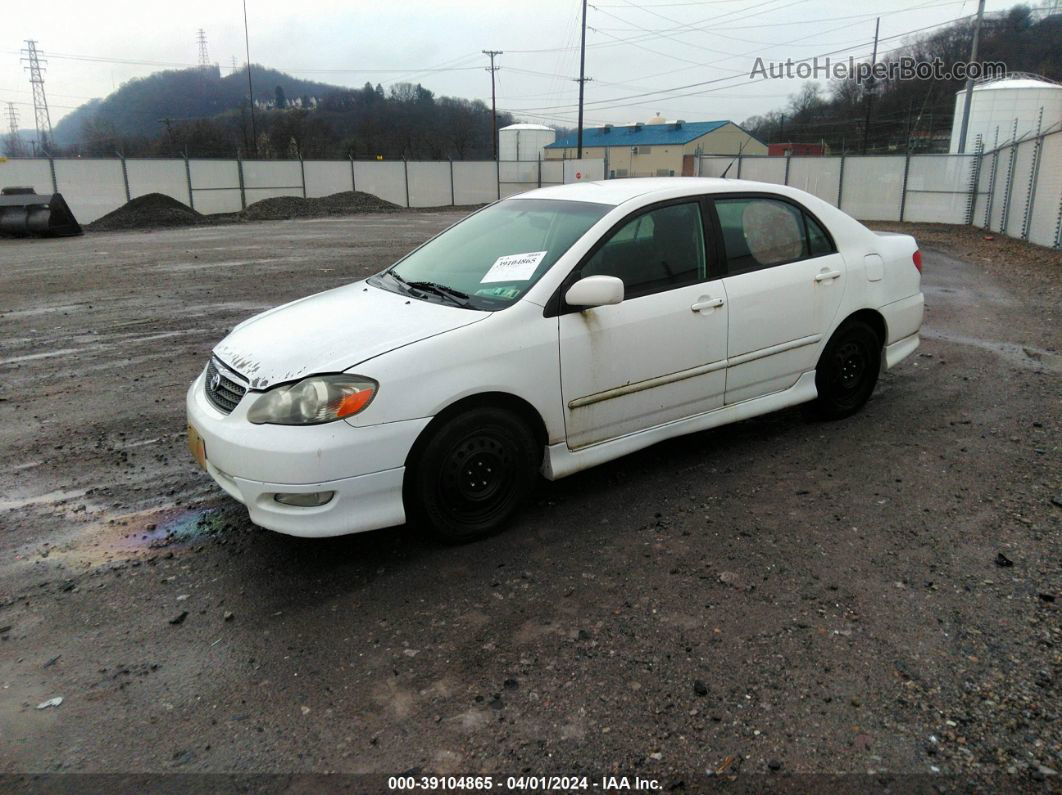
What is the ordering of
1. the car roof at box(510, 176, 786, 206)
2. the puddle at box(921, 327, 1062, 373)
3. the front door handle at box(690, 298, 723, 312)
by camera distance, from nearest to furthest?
the front door handle at box(690, 298, 723, 312) < the car roof at box(510, 176, 786, 206) < the puddle at box(921, 327, 1062, 373)

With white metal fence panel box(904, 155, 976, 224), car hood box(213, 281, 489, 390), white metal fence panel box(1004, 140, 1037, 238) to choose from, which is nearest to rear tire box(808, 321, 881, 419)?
car hood box(213, 281, 489, 390)

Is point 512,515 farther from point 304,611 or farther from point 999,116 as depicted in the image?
point 999,116

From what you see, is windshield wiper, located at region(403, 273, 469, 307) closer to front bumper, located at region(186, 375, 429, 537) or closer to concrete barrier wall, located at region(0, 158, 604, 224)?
front bumper, located at region(186, 375, 429, 537)

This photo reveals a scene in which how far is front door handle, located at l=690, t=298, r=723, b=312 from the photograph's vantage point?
14.3 feet

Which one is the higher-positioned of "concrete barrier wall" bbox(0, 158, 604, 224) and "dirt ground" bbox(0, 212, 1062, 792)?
"concrete barrier wall" bbox(0, 158, 604, 224)

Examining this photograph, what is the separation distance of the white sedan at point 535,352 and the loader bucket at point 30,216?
22.6m

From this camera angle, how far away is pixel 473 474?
12.2ft

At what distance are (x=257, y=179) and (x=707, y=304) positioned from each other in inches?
1388

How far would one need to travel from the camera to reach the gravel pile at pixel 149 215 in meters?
27.8

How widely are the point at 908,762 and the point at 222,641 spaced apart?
2.51 metres

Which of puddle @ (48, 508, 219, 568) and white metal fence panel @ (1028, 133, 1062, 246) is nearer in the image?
puddle @ (48, 508, 219, 568)

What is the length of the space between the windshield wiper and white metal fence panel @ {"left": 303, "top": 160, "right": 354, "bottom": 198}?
3570 centimetres

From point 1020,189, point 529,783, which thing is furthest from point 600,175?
point 529,783

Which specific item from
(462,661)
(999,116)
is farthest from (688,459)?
(999,116)
